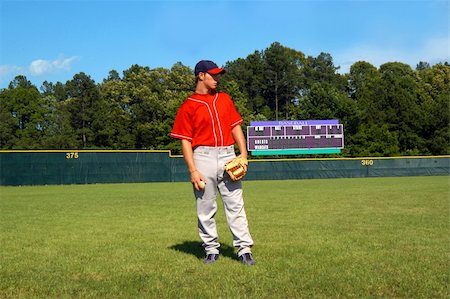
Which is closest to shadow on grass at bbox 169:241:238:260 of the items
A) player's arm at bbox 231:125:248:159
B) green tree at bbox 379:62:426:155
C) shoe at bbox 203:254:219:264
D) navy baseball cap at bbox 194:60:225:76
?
shoe at bbox 203:254:219:264

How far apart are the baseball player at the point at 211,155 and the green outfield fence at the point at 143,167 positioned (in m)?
24.1

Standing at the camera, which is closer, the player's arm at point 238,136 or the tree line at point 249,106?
the player's arm at point 238,136

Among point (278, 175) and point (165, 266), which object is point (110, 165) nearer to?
point (278, 175)

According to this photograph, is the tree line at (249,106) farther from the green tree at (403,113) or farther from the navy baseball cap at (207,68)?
the navy baseball cap at (207,68)

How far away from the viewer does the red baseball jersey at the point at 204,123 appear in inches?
183

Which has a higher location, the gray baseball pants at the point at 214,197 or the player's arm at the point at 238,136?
the player's arm at the point at 238,136

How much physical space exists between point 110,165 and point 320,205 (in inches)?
767

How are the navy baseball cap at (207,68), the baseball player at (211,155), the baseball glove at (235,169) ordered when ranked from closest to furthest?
the baseball glove at (235,169) < the baseball player at (211,155) < the navy baseball cap at (207,68)

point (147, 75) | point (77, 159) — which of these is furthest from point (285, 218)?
point (147, 75)

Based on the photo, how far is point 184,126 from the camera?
4684 millimetres

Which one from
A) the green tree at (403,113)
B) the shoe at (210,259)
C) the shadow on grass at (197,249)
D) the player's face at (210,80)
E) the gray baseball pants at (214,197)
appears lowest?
the shadow on grass at (197,249)

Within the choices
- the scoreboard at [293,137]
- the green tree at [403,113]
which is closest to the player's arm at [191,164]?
the scoreboard at [293,137]

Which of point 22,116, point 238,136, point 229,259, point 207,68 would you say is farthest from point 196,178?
point 22,116

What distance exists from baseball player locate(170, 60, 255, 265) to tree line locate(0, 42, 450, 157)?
42.5 meters
